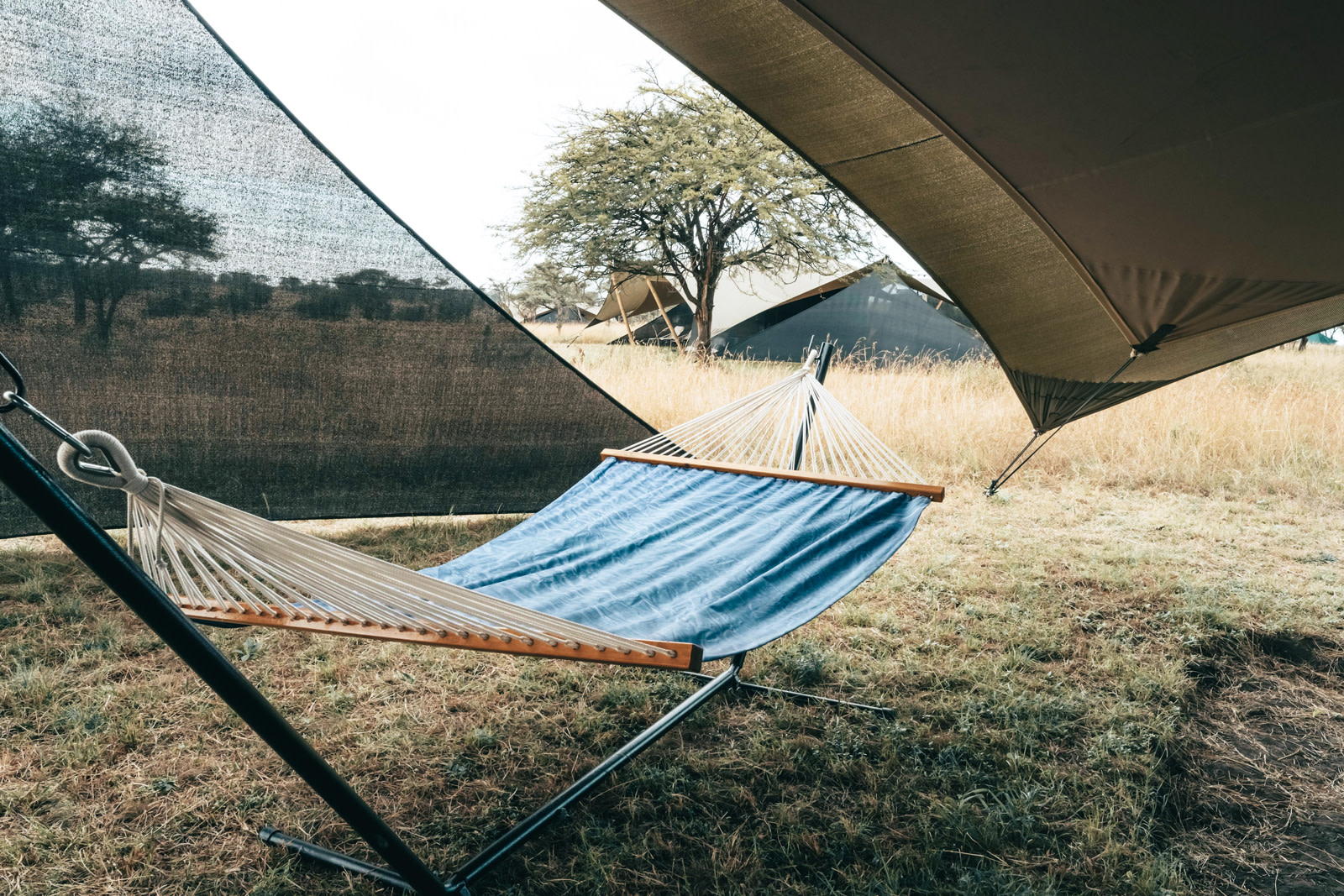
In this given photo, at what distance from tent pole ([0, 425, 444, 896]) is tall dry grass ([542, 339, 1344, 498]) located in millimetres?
3687

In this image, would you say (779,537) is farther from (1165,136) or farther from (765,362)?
(765,362)

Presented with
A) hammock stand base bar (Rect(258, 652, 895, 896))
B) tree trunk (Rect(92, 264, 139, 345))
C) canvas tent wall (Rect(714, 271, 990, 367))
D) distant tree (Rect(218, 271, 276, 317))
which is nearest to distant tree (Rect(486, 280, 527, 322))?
canvas tent wall (Rect(714, 271, 990, 367))

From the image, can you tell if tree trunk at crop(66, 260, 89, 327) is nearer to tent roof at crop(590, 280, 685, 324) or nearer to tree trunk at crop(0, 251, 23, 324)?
tree trunk at crop(0, 251, 23, 324)

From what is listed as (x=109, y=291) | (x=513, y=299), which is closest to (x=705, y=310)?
(x=513, y=299)

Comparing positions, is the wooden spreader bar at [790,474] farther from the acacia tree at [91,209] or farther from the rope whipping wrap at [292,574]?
the acacia tree at [91,209]

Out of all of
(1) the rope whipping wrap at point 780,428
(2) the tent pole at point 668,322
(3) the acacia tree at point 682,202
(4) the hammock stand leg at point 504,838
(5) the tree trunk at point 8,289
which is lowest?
(4) the hammock stand leg at point 504,838

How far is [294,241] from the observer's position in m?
2.33

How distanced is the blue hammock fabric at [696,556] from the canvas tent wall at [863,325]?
7.36 metres

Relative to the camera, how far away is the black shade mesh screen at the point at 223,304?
201 centimetres

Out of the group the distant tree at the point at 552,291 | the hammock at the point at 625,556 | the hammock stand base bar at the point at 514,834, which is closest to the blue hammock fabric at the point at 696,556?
the hammock at the point at 625,556

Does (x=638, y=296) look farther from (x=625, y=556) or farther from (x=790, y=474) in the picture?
(x=625, y=556)

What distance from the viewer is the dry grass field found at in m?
1.31

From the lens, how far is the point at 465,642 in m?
1.08

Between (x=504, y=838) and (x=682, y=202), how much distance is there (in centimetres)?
843
